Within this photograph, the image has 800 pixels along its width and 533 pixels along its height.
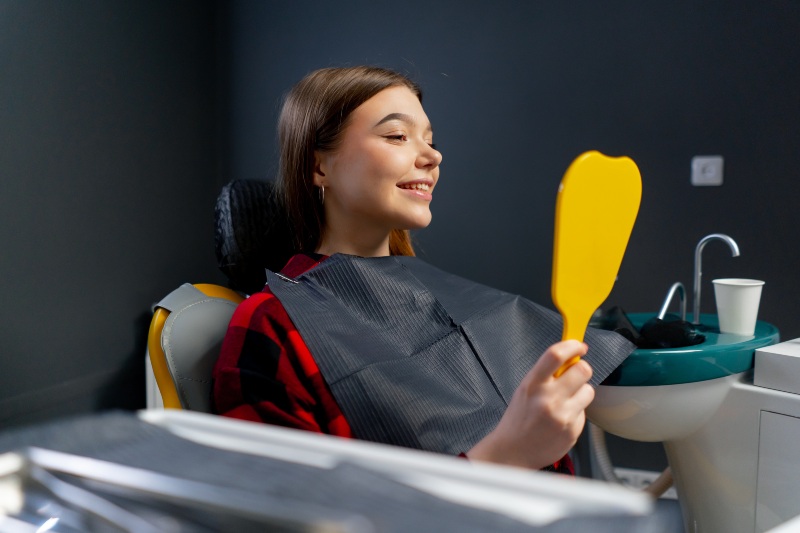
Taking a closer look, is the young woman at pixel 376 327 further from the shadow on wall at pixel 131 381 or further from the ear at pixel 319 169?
the shadow on wall at pixel 131 381

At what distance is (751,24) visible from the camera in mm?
1903

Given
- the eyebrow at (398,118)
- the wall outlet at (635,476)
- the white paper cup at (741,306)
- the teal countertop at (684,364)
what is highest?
the eyebrow at (398,118)

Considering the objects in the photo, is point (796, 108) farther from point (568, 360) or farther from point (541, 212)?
point (568, 360)

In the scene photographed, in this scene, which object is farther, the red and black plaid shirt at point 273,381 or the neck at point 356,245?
the neck at point 356,245

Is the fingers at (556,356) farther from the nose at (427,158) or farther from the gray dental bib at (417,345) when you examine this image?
the nose at (427,158)

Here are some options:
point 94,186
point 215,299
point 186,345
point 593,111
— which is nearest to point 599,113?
point 593,111

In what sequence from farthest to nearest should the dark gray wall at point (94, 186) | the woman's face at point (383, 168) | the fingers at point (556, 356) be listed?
the dark gray wall at point (94, 186), the woman's face at point (383, 168), the fingers at point (556, 356)

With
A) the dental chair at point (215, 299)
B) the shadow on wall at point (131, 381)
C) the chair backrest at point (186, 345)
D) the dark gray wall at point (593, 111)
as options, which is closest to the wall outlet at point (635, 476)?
the dark gray wall at point (593, 111)

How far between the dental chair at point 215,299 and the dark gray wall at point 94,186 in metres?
1.16

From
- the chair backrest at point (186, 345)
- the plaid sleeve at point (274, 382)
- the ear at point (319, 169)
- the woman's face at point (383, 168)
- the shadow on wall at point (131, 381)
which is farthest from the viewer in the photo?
the shadow on wall at point (131, 381)

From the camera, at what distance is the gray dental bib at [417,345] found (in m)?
0.90

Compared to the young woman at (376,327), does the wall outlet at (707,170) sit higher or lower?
higher

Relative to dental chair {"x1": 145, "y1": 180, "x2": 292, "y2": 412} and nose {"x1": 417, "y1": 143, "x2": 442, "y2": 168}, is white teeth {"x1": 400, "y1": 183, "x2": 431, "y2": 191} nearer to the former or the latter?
nose {"x1": 417, "y1": 143, "x2": 442, "y2": 168}

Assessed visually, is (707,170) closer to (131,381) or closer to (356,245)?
(356,245)
